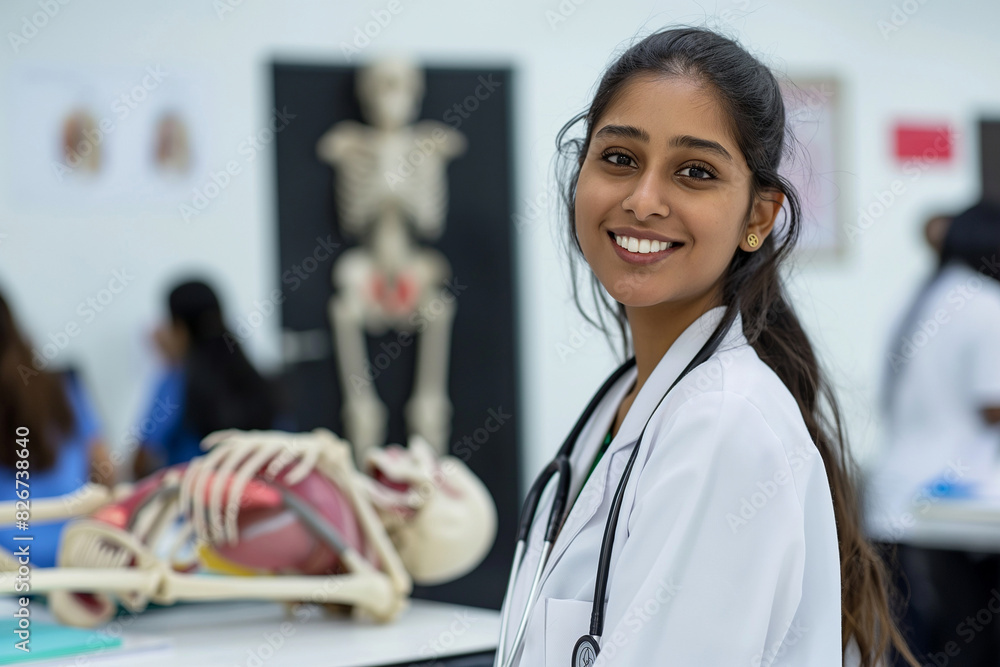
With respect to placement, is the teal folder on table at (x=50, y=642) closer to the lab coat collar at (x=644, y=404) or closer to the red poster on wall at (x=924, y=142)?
the lab coat collar at (x=644, y=404)

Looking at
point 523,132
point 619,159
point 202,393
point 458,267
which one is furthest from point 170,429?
point 619,159

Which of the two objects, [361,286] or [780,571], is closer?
[780,571]

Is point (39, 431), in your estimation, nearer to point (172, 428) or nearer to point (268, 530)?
point (172, 428)

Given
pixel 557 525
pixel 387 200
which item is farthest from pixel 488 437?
pixel 557 525

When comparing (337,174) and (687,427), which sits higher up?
(337,174)

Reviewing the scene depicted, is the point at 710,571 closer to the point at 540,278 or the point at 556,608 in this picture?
the point at 556,608

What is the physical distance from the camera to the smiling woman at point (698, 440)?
0.96 m

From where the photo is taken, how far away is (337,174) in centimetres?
418

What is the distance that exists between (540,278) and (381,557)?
305 centimetres

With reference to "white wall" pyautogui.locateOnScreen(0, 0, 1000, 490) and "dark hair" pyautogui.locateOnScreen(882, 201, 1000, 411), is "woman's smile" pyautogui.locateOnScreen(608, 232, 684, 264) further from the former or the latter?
"dark hair" pyautogui.locateOnScreen(882, 201, 1000, 411)

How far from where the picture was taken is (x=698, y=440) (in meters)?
0.98

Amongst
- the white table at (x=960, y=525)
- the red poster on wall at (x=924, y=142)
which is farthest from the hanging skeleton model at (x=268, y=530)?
the red poster on wall at (x=924, y=142)

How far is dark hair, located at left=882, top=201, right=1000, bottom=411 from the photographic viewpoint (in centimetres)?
287

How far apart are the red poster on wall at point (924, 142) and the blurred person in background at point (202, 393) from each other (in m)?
3.36
